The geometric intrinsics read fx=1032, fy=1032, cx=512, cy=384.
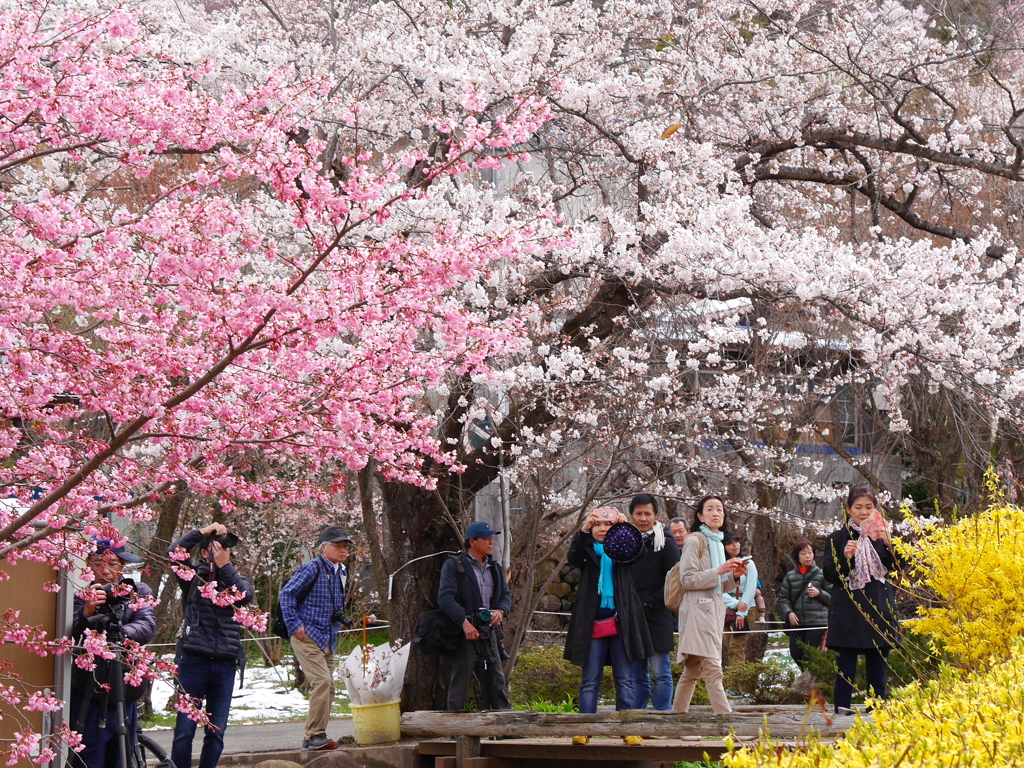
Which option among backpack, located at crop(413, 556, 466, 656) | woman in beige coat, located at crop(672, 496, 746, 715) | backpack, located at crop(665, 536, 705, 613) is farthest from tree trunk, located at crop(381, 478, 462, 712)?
woman in beige coat, located at crop(672, 496, 746, 715)

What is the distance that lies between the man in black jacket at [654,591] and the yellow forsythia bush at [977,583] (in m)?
2.27

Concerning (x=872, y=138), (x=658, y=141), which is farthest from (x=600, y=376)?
(x=872, y=138)

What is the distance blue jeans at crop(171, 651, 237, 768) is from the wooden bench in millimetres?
1225

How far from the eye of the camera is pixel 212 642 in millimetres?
6754

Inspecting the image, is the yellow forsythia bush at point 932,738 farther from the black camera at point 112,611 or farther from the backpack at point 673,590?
the black camera at point 112,611

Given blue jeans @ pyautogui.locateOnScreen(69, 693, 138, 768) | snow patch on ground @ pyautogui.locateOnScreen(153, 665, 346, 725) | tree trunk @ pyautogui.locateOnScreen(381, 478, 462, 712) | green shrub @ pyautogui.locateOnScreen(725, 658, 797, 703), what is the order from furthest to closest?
1. snow patch on ground @ pyautogui.locateOnScreen(153, 665, 346, 725)
2. green shrub @ pyautogui.locateOnScreen(725, 658, 797, 703)
3. tree trunk @ pyautogui.locateOnScreen(381, 478, 462, 712)
4. blue jeans @ pyautogui.locateOnScreen(69, 693, 138, 768)

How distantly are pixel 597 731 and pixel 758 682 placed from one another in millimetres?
5319

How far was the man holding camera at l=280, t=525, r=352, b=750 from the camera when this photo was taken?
7922mm

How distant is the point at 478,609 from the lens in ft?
25.5

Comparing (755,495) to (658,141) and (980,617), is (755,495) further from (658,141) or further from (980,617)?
(980,617)

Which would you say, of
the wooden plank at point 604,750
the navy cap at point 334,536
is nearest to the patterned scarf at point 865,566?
the wooden plank at point 604,750

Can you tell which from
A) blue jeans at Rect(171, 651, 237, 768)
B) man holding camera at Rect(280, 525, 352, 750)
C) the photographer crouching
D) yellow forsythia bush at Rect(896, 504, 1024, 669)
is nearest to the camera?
yellow forsythia bush at Rect(896, 504, 1024, 669)

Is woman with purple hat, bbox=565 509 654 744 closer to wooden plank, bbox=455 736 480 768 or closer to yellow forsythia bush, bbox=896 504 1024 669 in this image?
wooden plank, bbox=455 736 480 768

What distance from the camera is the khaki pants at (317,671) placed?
26.1 feet
